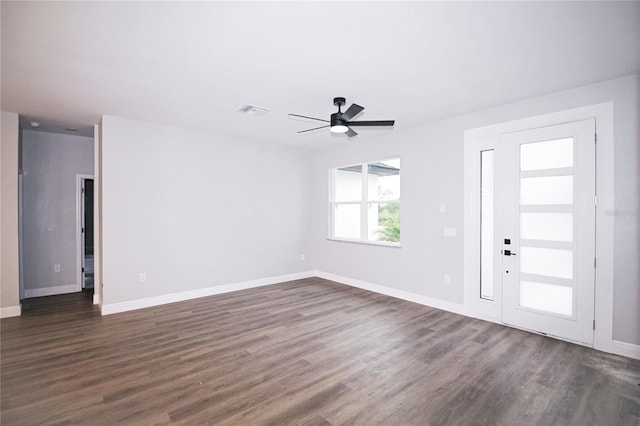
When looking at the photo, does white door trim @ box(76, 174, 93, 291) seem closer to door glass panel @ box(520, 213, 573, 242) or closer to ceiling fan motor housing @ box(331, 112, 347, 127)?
ceiling fan motor housing @ box(331, 112, 347, 127)

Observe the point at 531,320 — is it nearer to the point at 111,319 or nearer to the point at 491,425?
the point at 491,425

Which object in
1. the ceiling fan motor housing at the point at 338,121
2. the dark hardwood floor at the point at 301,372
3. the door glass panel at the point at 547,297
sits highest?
the ceiling fan motor housing at the point at 338,121

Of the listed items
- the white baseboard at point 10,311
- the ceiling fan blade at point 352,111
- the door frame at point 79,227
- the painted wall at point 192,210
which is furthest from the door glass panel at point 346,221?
the white baseboard at point 10,311

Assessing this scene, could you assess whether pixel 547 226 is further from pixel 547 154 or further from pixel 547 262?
pixel 547 154

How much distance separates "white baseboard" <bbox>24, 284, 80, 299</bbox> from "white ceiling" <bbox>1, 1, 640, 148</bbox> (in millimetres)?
3183

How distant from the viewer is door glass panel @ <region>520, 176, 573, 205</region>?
3379 mm

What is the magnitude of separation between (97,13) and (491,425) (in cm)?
392

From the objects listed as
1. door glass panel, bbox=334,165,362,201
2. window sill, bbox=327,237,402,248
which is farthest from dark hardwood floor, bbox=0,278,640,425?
door glass panel, bbox=334,165,362,201

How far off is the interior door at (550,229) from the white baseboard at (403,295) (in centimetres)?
62

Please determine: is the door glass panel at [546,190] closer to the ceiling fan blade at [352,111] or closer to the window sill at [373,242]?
the window sill at [373,242]

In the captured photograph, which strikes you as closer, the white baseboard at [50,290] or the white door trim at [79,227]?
the white baseboard at [50,290]

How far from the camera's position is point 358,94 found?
11.2ft

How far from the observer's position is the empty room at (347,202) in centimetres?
221

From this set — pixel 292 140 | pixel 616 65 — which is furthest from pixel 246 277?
pixel 616 65
